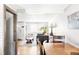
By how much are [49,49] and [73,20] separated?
25.9 inches

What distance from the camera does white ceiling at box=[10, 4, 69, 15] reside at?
209cm

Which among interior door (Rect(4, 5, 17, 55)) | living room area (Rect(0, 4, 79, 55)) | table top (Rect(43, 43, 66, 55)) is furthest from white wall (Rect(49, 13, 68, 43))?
interior door (Rect(4, 5, 17, 55))

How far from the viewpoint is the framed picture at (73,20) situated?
6.95ft

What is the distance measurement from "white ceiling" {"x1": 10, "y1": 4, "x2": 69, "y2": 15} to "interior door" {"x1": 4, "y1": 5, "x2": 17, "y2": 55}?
0.14 metres

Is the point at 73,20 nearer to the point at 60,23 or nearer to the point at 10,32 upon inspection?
the point at 60,23

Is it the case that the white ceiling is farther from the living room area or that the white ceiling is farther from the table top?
the table top

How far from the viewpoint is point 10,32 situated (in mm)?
2242

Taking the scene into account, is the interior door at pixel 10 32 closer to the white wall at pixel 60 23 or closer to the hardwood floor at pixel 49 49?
the hardwood floor at pixel 49 49

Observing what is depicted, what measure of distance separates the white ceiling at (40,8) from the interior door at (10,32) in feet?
0.45

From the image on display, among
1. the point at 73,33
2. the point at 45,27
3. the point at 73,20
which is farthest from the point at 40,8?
the point at 73,33
